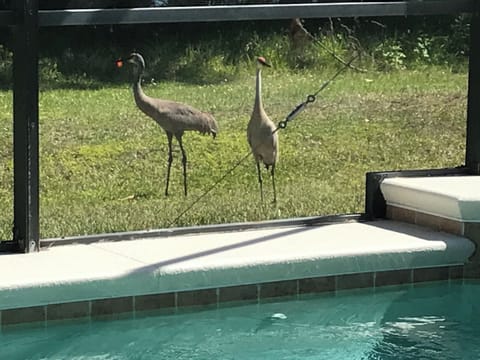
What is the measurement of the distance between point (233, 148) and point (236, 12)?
327cm

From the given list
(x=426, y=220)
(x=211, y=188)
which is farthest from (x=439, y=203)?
(x=211, y=188)

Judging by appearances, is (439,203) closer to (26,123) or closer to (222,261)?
(222,261)

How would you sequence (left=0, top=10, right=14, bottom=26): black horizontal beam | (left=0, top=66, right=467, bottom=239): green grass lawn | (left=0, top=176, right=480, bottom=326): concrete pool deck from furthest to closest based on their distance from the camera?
(left=0, top=66, right=467, bottom=239): green grass lawn < (left=0, top=10, right=14, bottom=26): black horizontal beam < (left=0, top=176, right=480, bottom=326): concrete pool deck

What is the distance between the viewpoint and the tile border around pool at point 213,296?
4980mm

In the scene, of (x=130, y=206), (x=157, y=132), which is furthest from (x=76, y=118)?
(x=130, y=206)

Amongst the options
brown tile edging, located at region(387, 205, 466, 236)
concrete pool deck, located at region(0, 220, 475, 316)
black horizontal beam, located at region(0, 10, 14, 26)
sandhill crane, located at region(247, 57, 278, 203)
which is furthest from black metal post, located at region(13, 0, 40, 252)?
brown tile edging, located at region(387, 205, 466, 236)

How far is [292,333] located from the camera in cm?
520

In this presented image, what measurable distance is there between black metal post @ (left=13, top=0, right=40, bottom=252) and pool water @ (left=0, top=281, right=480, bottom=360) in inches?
25.0

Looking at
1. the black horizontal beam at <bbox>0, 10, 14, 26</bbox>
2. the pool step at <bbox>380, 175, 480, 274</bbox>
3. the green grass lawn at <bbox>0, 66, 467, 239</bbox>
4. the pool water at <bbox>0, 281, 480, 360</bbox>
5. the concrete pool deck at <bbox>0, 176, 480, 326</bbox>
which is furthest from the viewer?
the green grass lawn at <bbox>0, 66, 467, 239</bbox>

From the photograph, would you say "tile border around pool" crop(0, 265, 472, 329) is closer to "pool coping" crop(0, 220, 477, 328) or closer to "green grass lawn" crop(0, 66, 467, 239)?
"pool coping" crop(0, 220, 477, 328)

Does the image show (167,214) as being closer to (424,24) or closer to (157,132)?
(157,132)

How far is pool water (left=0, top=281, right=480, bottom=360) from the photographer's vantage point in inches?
192

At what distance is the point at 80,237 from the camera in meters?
5.72

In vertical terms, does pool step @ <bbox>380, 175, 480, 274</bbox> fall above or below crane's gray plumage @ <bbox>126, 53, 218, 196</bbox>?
below
